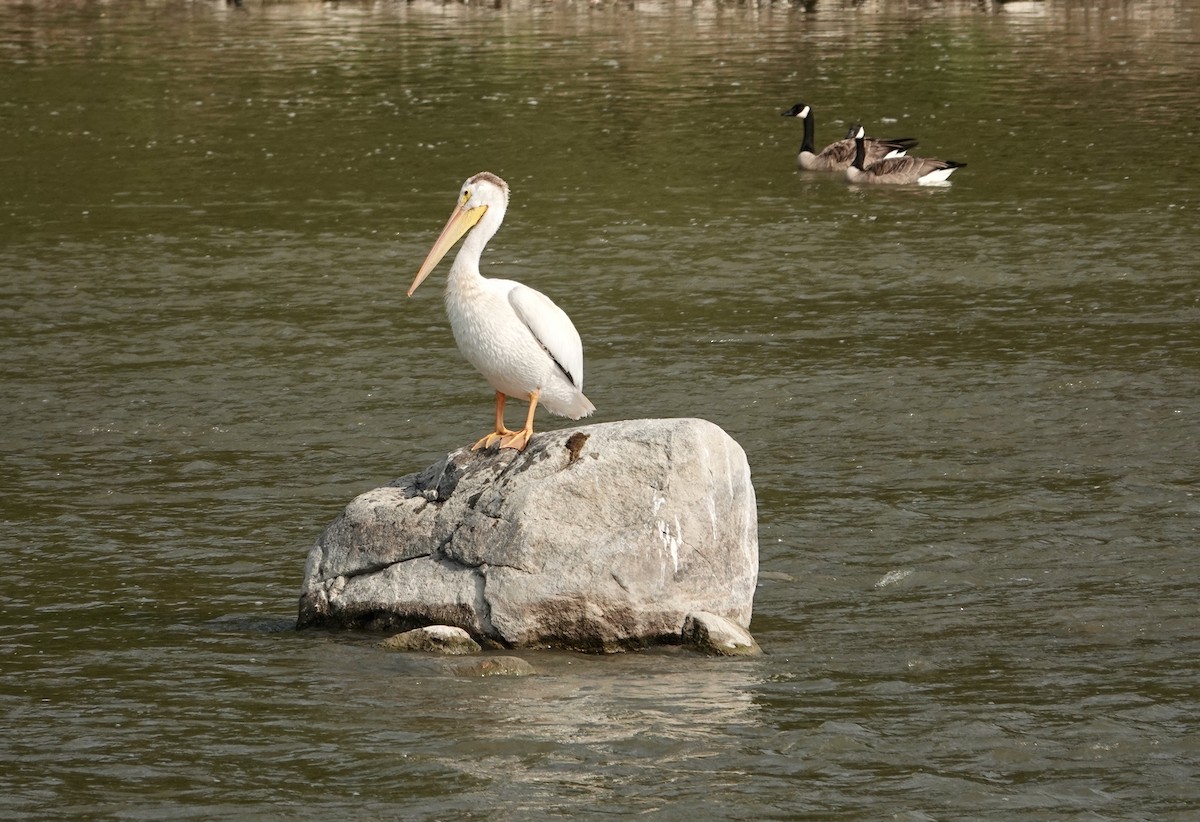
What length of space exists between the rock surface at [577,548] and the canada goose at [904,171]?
15040 millimetres

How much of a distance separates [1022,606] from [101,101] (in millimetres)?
25841

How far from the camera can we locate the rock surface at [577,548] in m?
8.54

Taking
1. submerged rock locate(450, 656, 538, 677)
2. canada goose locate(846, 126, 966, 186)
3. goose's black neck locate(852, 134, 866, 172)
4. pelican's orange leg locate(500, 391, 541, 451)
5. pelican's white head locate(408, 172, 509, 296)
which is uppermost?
pelican's white head locate(408, 172, 509, 296)

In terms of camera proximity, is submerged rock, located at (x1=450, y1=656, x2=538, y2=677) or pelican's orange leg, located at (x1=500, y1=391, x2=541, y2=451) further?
pelican's orange leg, located at (x1=500, y1=391, x2=541, y2=451)

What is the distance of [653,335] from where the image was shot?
1580 centimetres

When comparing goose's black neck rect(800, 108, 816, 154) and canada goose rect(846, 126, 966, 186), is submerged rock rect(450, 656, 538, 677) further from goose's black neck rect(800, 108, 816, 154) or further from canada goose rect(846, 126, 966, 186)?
goose's black neck rect(800, 108, 816, 154)

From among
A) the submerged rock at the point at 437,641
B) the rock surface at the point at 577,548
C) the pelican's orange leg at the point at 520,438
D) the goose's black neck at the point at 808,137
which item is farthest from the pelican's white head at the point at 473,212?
the goose's black neck at the point at 808,137

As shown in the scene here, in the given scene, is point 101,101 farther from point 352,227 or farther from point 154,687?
point 154,687

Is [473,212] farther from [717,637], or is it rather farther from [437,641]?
[717,637]

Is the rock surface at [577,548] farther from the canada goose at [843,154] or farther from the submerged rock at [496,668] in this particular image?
the canada goose at [843,154]

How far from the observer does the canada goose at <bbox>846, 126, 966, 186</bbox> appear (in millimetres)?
23141

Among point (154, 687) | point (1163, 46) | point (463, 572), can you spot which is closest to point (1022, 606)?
point (463, 572)

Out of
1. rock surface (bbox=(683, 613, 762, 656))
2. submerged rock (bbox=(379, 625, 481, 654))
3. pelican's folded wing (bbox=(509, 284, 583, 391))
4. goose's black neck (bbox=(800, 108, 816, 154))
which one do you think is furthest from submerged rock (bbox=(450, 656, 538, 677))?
goose's black neck (bbox=(800, 108, 816, 154))

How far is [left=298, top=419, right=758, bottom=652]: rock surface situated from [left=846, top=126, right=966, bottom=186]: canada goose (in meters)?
15.0
